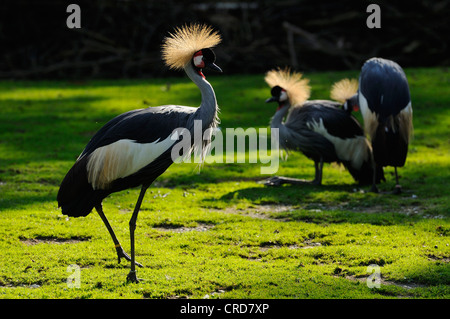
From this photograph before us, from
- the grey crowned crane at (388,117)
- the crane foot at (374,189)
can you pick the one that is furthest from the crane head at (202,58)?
the crane foot at (374,189)

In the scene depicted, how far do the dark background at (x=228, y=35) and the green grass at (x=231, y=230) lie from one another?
22.6ft

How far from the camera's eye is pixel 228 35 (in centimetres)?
2097

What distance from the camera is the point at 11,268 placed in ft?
21.3

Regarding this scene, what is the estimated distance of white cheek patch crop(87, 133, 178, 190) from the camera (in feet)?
20.7

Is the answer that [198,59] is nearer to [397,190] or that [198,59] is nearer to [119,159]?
[119,159]

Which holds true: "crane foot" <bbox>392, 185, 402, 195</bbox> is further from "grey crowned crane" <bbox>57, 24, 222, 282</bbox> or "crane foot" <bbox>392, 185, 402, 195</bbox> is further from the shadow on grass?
"grey crowned crane" <bbox>57, 24, 222, 282</bbox>

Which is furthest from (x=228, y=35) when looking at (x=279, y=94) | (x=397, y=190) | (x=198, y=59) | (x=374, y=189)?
(x=198, y=59)

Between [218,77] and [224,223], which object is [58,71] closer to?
[218,77]

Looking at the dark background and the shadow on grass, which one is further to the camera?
the dark background

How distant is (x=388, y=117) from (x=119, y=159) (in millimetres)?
5007

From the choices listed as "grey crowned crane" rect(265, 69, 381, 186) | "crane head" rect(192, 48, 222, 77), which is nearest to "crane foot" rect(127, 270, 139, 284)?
"crane head" rect(192, 48, 222, 77)

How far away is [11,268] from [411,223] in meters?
5.02

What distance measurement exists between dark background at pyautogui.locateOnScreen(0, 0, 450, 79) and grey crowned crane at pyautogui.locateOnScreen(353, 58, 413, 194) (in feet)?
33.8
